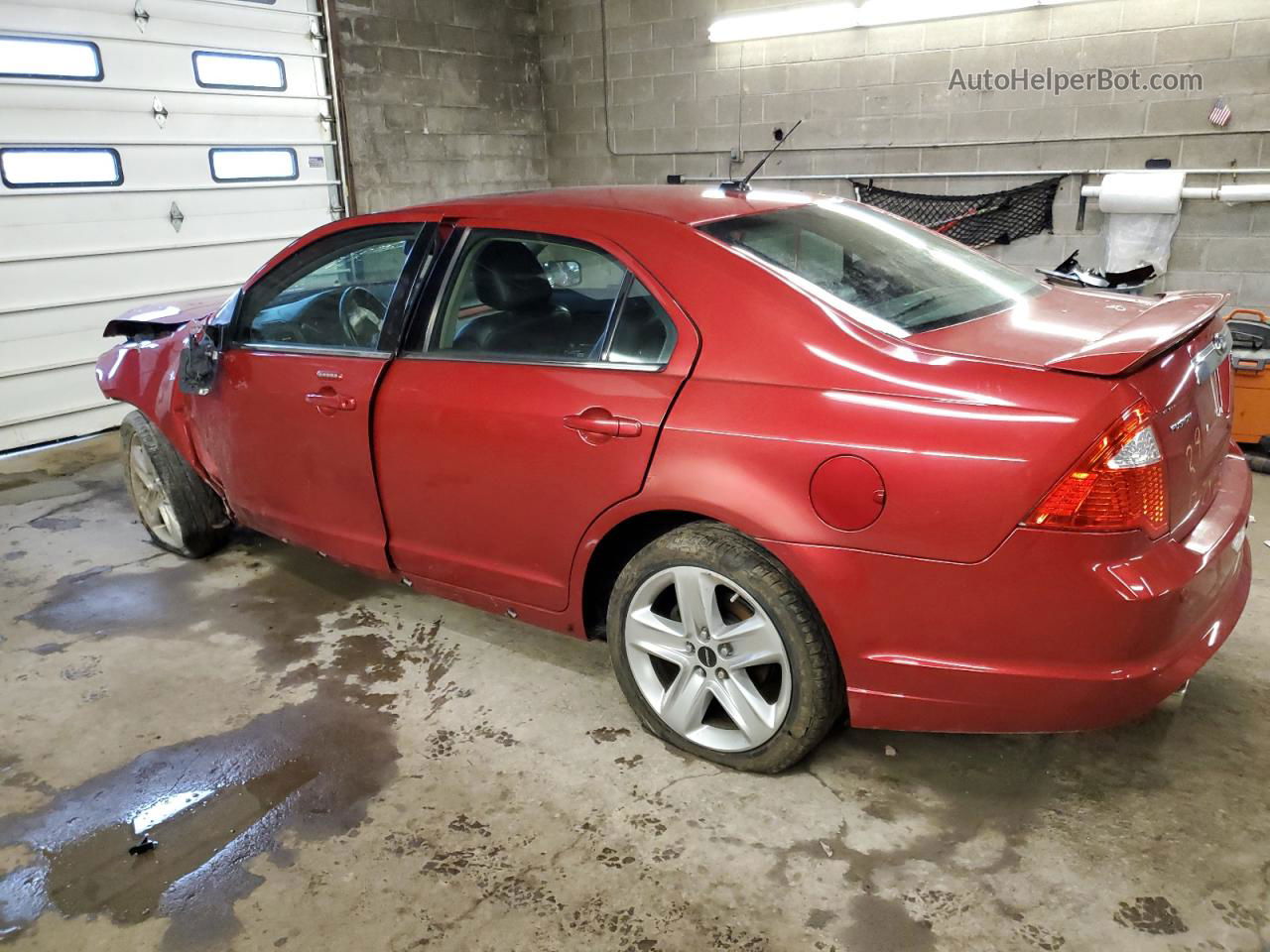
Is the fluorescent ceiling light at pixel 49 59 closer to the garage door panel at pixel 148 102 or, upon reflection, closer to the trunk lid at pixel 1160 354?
the garage door panel at pixel 148 102

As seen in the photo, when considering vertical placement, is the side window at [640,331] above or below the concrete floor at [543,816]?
above

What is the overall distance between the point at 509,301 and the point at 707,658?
3.80 feet

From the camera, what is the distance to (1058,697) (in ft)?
6.22

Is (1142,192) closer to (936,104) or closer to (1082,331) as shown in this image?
(936,104)

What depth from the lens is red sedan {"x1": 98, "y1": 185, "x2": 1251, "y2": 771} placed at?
1.83m

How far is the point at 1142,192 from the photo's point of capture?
584cm

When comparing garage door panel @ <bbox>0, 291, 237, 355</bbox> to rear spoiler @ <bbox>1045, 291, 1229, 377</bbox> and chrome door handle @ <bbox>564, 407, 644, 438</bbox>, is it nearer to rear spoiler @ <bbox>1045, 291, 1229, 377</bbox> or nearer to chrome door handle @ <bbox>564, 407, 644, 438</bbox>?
chrome door handle @ <bbox>564, 407, 644, 438</bbox>

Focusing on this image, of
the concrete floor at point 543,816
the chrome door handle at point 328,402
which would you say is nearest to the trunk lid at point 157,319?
the chrome door handle at point 328,402

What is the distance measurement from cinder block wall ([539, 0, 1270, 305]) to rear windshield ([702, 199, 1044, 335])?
4069 mm

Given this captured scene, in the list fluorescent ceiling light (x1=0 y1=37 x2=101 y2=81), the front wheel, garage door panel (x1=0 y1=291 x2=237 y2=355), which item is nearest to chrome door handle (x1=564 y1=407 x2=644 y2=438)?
the front wheel

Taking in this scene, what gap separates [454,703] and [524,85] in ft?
23.6

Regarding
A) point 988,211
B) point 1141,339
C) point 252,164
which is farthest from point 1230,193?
point 252,164

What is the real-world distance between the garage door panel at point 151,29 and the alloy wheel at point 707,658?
5458mm

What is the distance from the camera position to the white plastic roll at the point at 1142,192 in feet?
19.0
